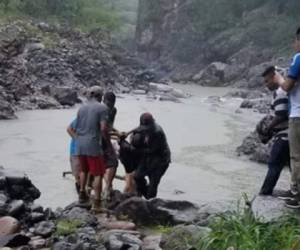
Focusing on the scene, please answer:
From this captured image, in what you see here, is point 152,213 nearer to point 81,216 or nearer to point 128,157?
point 81,216

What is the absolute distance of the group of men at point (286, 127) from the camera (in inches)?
251

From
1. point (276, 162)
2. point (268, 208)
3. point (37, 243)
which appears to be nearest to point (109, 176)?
point (37, 243)

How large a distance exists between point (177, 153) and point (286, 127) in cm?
993

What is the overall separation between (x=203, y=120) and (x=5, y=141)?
9.92m

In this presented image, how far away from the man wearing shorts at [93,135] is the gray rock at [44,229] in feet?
3.28

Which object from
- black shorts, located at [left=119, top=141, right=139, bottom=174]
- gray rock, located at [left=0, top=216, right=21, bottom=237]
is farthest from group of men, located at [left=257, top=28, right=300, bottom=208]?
gray rock, located at [left=0, top=216, right=21, bottom=237]

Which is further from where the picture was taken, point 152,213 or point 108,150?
point 108,150

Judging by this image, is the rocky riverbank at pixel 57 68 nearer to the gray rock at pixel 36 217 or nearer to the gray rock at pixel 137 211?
the gray rock at pixel 36 217

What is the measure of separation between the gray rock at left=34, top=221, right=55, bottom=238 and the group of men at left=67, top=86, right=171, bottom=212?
1.01 m

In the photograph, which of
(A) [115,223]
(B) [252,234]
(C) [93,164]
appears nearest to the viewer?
(B) [252,234]

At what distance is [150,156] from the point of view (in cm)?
921

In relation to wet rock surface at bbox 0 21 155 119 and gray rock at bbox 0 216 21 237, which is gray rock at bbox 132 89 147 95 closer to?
wet rock surface at bbox 0 21 155 119

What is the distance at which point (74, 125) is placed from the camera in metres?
8.62

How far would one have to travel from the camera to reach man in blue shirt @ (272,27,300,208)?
6301 millimetres
